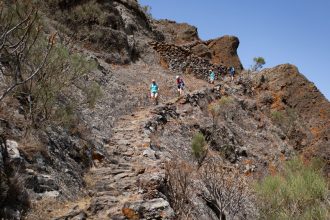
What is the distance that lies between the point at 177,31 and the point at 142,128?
86.2ft

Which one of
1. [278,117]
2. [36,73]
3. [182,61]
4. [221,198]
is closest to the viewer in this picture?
[36,73]

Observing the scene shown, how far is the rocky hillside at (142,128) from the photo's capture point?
8.03 m

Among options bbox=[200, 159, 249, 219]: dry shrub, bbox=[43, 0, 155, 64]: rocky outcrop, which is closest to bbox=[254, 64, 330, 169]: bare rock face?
bbox=[43, 0, 155, 64]: rocky outcrop

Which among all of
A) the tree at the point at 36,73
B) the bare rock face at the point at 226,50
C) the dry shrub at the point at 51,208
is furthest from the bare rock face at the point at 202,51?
the dry shrub at the point at 51,208

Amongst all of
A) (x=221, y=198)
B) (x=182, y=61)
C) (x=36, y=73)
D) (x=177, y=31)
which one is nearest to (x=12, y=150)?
(x=36, y=73)

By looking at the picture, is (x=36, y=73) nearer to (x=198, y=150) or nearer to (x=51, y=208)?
(x=51, y=208)

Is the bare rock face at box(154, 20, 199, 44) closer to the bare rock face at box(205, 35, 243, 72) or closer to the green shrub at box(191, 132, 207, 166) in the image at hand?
the bare rock face at box(205, 35, 243, 72)

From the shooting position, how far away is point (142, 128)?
14.8m

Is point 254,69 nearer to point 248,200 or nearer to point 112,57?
point 112,57

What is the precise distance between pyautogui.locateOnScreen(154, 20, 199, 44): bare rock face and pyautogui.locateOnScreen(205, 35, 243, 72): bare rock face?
2099mm

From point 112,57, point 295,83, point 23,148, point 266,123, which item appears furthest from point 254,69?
point 23,148

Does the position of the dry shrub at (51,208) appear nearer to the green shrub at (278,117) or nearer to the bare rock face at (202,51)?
the green shrub at (278,117)

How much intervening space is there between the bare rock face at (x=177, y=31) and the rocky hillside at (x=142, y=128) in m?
0.15

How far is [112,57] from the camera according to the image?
23.7m
